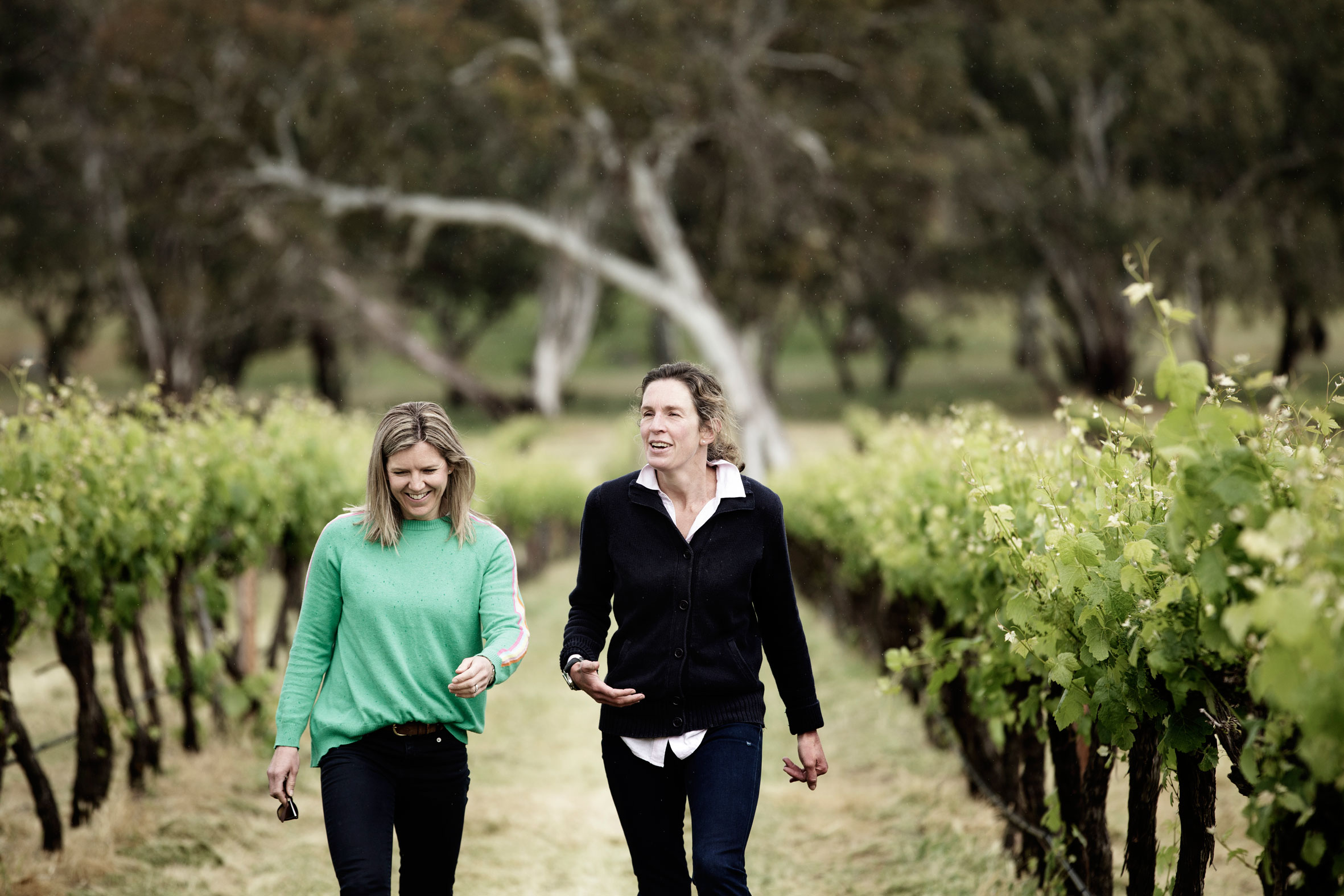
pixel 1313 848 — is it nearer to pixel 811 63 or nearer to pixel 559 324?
pixel 811 63

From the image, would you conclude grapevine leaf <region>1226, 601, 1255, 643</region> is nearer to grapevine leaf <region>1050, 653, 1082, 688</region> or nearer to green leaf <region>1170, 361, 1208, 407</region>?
green leaf <region>1170, 361, 1208, 407</region>

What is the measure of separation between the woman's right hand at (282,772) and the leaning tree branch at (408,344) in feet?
106

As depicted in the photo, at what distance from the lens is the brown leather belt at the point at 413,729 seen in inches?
134

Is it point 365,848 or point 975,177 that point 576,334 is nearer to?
point 975,177

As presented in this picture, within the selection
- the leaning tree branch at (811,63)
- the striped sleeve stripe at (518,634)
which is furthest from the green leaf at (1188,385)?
the leaning tree branch at (811,63)

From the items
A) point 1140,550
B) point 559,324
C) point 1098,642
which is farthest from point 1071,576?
point 559,324

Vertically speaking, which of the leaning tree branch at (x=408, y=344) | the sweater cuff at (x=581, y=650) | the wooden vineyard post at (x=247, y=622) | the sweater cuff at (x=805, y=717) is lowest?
the sweater cuff at (x=805, y=717)

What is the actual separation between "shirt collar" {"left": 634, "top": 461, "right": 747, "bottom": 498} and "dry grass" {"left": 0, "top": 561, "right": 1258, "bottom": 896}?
233cm

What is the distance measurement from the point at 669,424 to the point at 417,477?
0.68 meters

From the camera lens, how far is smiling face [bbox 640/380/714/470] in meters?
3.49

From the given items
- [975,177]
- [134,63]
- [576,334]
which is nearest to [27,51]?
[134,63]

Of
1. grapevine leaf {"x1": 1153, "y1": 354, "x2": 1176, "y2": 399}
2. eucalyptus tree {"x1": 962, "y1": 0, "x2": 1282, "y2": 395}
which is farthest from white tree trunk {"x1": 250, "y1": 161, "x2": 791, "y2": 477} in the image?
grapevine leaf {"x1": 1153, "y1": 354, "x2": 1176, "y2": 399}

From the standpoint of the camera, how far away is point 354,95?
2939cm

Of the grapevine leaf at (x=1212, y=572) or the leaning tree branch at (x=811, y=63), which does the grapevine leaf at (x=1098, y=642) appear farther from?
the leaning tree branch at (x=811, y=63)
